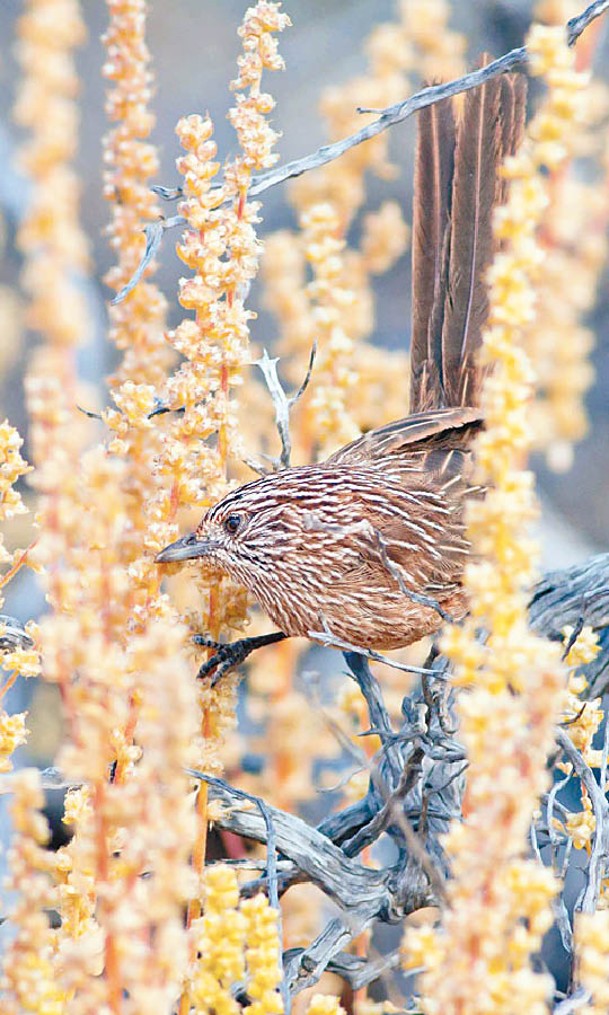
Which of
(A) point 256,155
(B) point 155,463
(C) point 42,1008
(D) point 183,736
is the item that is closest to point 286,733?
(B) point 155,463

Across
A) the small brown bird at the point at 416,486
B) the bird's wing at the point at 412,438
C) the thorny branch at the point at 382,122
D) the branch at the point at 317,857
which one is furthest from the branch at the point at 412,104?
the bird's wing at the point at 412,438

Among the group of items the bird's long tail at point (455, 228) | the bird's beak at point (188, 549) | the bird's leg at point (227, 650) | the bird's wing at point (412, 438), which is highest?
the bird's long tail at point (455, 228)

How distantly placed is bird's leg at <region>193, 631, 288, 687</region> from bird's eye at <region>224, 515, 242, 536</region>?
12 cm

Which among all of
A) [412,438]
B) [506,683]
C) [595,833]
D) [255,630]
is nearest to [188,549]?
[255,630]

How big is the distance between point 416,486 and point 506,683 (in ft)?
3.34

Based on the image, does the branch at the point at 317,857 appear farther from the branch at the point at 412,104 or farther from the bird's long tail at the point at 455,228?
the bird's long tail at the point at 455,228

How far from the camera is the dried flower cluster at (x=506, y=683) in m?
0.45

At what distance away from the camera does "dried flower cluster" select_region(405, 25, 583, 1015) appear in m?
0.45

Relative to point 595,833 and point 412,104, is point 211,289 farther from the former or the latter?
point 595,833

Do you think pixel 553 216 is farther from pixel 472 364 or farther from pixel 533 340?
pixel 472 364

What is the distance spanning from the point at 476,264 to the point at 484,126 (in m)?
0.18

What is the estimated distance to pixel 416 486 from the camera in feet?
5.01

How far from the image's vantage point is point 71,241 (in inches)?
16.2

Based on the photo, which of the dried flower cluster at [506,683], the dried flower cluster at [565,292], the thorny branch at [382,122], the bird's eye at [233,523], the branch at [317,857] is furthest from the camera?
the bird's eye at [233,523]
